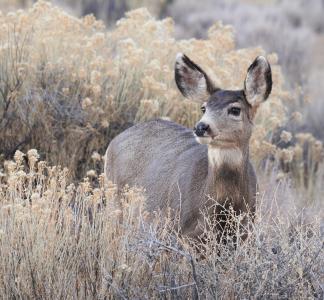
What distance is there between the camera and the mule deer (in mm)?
6559

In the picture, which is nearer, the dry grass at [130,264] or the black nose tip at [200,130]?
the dry grass at [130,264]

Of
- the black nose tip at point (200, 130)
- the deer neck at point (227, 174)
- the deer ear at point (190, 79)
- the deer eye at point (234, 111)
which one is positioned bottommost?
the deer neck at point (227, 174)

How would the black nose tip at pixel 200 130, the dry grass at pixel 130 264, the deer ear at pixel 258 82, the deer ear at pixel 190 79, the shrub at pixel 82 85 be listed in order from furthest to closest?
the shrub at pixel 82 85
the deer ear at pixel 190 79
the deer ear at pixel 258 82
the black nose tip at pixel 200 130
the dry grass at pixel 130 264

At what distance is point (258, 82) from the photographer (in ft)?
22.6

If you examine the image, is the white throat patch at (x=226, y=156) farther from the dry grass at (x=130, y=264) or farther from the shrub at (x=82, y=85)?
the shrub at (x=82, y=85)

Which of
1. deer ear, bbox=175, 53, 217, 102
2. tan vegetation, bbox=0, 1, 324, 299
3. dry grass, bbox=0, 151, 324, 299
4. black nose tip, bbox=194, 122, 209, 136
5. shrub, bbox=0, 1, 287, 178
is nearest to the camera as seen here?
dry grass, bbox=0, 151, 324, 299

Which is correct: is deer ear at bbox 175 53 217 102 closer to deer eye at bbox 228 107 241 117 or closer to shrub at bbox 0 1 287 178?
deer eye at bbox 228 107 241 117

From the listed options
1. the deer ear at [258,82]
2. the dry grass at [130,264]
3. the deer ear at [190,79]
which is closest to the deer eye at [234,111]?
the deer ear at [258,82]

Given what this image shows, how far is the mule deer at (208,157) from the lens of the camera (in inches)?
258

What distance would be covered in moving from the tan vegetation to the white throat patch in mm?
436

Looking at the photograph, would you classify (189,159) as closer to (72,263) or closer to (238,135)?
(238,135)

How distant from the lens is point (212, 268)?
18.5ft

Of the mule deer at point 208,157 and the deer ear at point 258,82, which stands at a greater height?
the deer ear at point 258,82

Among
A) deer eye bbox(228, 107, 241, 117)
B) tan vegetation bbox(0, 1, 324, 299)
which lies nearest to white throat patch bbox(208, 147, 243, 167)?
deer eye bbox(228, 107, 241, 117)
